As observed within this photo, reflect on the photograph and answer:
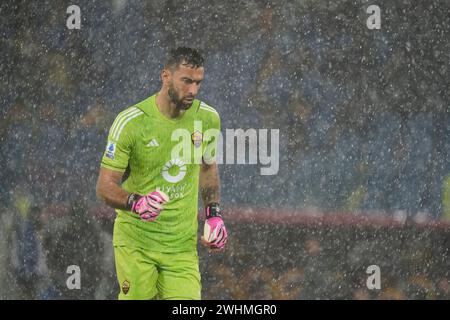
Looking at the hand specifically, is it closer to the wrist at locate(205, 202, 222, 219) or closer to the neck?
the wrist at locate(205, 202, 222, 219)

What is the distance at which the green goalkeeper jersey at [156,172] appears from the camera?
6.64 meters

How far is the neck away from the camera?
676 cm

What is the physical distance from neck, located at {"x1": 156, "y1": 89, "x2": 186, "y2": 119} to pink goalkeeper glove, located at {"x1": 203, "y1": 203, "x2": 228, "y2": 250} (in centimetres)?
70

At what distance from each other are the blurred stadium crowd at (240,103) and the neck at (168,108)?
1484mm

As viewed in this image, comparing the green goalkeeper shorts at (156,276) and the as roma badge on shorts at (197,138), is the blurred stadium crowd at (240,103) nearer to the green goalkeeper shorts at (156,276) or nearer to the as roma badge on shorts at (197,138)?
the as roma badge on shorts at (197,138)

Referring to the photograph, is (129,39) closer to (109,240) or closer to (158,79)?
(158,79)

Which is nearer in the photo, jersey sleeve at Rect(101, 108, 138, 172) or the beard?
jersey sleeve at Rect(101, 108, 138, 172)

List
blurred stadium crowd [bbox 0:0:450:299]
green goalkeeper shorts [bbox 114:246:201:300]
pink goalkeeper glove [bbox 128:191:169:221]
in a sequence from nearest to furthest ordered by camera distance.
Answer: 1. pink goalkeeper glove [bbox 128:191:169:221]
2. green goalkeeper shorts [bbox 114:246:201:300]
3. blurred stadium crowd [bbox 0:0:450:299]

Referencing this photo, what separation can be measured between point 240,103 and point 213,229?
1.98 metres

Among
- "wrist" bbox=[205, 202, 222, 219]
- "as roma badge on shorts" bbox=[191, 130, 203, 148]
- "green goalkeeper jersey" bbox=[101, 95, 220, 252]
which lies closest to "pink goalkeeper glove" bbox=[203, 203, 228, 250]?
"wrist" bbox=[205, 202, 222, 219]

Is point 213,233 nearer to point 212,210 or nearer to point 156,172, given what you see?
point 212,210

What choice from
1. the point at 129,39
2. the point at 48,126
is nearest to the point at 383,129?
the point at 129,39

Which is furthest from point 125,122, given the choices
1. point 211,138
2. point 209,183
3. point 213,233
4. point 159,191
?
point 213,233

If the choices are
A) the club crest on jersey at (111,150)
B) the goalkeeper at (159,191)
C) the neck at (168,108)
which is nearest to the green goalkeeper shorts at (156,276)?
the goalkeeper at (159,191)
